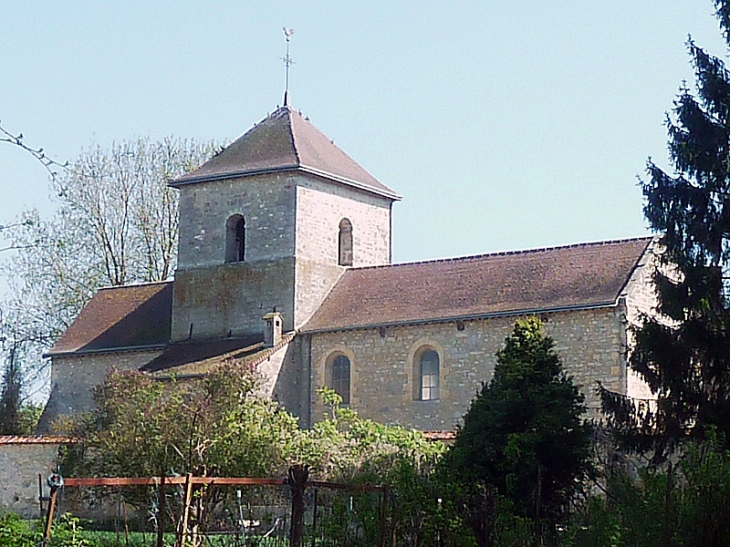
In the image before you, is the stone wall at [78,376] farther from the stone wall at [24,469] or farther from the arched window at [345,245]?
the stone wall at [24,469]

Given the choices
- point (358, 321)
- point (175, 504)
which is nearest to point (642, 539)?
point (175, 504)

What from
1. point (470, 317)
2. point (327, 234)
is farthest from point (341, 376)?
point (327, 234)

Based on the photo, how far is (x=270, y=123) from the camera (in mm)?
37031

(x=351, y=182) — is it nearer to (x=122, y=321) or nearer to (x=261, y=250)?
(x=261, y=250)

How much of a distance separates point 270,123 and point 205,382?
38.3ft

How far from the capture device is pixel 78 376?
3591cm

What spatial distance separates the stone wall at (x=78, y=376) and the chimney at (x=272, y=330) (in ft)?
13.2

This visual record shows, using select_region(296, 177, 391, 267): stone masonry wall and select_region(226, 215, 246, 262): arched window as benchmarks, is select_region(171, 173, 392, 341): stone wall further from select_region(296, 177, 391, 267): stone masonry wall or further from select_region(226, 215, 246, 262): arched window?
select_region(226, 215, 246, 262): arched window

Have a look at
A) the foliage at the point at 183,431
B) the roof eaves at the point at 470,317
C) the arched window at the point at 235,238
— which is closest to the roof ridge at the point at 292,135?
the arched window at the point at 235,238

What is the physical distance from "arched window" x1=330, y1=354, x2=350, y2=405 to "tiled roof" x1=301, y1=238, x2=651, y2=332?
0.84m

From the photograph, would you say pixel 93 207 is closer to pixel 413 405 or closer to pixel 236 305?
pixel 236 305

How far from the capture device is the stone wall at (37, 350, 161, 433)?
115 feet

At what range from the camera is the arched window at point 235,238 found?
35281mm

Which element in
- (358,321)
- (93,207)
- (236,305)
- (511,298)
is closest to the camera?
(511,298)
